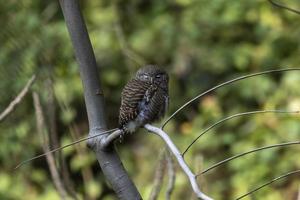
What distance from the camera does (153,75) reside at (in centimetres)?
232

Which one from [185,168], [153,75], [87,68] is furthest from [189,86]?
[185,168]

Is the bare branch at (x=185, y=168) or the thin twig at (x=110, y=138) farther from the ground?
the bare branch at (x=185, y=168)

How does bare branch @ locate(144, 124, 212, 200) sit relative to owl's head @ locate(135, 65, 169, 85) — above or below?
above

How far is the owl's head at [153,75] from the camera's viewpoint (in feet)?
7.60

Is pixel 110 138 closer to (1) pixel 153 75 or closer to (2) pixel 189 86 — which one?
(1) pixel 153 75

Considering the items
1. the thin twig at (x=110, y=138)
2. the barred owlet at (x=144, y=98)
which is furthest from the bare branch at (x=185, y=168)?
the barred owlet at (x=144, y=98)

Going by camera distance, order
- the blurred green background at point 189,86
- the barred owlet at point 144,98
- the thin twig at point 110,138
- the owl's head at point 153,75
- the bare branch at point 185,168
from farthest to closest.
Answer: the blurred green background at point 189,86, the owl's head at point 153,75, the barred owlet at point 144,98, the thin twig at point 110,138, the bare branch at point 185,168

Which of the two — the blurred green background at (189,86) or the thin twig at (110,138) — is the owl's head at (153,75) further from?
Result: the blurred green background at (189,86)

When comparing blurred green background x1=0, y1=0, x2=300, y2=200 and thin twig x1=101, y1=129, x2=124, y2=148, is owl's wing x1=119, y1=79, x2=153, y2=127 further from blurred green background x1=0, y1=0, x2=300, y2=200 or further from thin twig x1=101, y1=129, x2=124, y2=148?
blurred green background x1=0, y1=0, x2=300, y2=200

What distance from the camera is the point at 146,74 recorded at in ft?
7.68

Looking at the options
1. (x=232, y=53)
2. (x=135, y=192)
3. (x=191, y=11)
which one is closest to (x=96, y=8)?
(x=191, y=11)

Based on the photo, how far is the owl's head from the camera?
7.60ft

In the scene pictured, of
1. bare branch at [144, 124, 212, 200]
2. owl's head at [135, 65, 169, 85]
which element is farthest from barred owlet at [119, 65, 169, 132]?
bare branch at [144, 124, 212, 200]

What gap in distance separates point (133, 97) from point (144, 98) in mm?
44
